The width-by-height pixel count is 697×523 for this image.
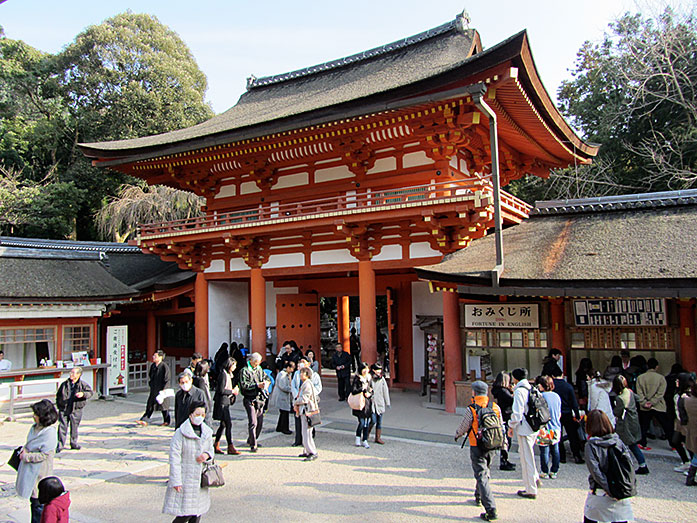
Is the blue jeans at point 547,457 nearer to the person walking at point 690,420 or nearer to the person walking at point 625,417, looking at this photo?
the person walking at point 625,417

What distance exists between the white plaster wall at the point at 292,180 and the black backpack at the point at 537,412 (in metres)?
10.3

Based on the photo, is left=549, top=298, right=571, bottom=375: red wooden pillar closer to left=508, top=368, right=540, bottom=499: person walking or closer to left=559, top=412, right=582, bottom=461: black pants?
left=559, top=412, right=582, bottom=461: black pants

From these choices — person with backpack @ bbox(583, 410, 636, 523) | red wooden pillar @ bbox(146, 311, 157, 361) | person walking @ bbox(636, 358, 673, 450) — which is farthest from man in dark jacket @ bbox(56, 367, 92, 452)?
red wooden pillar @ bbox(146, 311, 157, 361)

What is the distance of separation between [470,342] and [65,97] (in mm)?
33025

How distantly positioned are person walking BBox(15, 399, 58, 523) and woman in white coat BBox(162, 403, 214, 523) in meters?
1.52

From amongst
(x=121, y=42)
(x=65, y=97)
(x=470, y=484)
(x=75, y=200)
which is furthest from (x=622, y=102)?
(x=65, y=97)

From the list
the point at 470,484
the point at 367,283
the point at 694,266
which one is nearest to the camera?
the point at 470,484

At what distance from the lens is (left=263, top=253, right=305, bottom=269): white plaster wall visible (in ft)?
50.3

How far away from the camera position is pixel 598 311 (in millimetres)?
10609

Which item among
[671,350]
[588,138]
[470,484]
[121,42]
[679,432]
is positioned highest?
[121,42]

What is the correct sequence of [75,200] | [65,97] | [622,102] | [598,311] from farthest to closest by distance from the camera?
1. [65,97]
2. [75,200]
3. [622,102]
4. [598,311]

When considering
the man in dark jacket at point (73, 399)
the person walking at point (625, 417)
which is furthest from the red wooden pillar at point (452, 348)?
the man in dark jacket at point (73, 399)

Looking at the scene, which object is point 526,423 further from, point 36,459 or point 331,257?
point 331,257

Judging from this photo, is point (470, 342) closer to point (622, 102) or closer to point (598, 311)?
point (598, 311)
